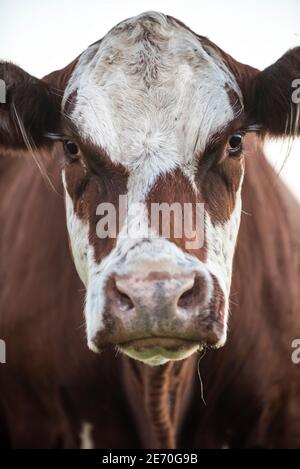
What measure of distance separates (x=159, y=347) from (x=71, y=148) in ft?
2.63

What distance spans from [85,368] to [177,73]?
125cm

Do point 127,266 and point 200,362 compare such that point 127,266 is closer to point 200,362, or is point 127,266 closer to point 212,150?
point 212,150

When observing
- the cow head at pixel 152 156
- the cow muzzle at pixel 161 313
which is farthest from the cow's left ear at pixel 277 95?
the cow muzzle at pixel 161 313

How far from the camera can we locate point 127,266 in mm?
2426

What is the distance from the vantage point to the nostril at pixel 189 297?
2.43 meters

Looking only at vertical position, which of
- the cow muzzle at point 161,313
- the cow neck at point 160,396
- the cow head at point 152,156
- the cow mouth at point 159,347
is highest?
the cow head at point 152,156

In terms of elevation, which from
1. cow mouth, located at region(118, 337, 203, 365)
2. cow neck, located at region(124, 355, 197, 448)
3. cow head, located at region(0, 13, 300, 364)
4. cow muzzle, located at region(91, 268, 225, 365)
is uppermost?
cow head, located at region(0, 13, 300, 364)

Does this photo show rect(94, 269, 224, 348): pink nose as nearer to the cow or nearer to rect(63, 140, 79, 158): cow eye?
the cow

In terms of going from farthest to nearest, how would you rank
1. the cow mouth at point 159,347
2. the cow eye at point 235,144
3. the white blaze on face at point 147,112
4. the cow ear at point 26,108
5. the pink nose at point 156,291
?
1. the cow ear at point 26,108
2. the cow eye at point 235,144
3. the white blaze on face at point 147,112
4. the cow mouth at point 159,347
5. the pink nose at point 156,291

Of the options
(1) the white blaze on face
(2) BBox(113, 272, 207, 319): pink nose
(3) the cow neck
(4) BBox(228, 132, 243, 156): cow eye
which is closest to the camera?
(2) BBox(113, 272, 207, 319): pink nose

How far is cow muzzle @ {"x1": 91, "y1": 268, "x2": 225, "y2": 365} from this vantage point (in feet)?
7.77

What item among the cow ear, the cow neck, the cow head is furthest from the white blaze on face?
the cow neck

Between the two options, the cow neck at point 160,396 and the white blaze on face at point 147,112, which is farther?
the cow neck at point 160,396

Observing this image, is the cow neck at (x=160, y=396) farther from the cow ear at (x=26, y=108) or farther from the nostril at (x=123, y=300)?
the cow ear at (x=26, y=108)
